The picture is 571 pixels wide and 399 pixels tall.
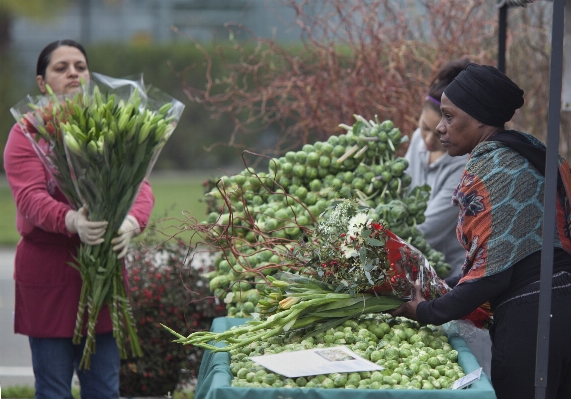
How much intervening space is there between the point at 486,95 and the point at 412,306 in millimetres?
808

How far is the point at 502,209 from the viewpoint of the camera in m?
2.72

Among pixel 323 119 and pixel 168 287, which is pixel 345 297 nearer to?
pixel 168 287

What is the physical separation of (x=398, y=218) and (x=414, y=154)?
3.14ft

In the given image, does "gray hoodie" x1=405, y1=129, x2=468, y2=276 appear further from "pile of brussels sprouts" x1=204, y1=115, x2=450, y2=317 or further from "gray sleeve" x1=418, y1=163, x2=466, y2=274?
"pile of brussels sprouts" x1=204, y1=115, x2=450, y2=317

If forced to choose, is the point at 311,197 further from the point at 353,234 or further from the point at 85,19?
the point at 85,19

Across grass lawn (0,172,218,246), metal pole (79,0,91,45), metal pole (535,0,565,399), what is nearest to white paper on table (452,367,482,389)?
metal pole (535,0,565,399)

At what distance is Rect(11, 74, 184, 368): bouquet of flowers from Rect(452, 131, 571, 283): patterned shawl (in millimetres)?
1582

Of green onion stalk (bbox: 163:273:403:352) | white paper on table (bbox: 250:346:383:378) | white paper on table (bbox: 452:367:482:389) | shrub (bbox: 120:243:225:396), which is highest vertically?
green onion stalk (bbox: 163:273:403:352)

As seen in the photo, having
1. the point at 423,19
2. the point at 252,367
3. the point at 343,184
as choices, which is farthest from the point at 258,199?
the point at 423,19

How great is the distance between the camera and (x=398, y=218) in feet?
11.7

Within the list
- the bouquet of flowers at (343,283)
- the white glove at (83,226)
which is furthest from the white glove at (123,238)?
the bouquet of flowers at (343,283)

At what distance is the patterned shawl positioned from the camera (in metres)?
2.72

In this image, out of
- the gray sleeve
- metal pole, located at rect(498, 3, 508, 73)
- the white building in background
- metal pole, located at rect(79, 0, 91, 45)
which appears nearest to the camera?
the gray sleeve

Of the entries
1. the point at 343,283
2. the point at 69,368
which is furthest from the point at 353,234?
the point at 69,368
